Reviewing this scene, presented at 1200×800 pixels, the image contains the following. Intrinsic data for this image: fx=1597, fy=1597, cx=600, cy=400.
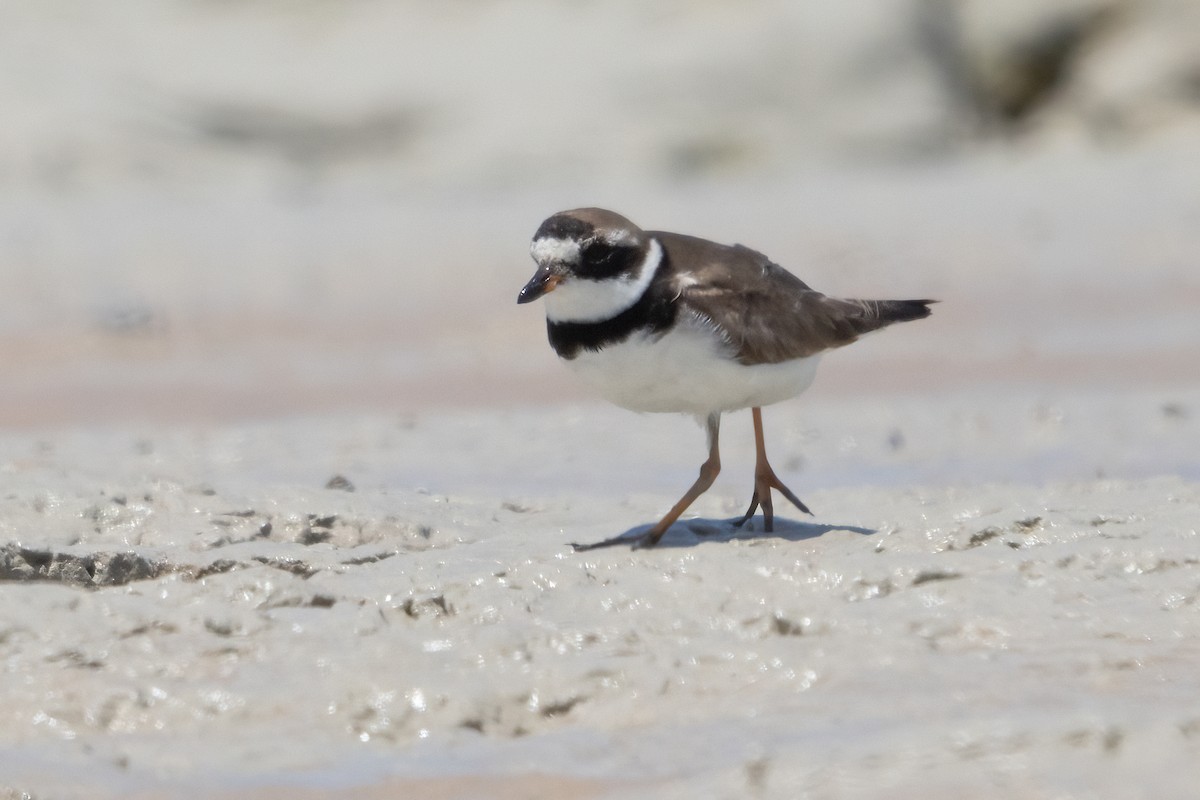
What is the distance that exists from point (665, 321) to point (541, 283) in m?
0.38

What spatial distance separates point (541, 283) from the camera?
454cm

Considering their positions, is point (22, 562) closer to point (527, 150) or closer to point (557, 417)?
point (557, 417)

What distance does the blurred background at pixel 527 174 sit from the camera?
11.2 metres

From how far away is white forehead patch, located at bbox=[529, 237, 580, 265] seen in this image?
4.58m

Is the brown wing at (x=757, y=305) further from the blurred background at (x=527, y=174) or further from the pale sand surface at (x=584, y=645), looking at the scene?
the blurred background at (x=527, y=174)

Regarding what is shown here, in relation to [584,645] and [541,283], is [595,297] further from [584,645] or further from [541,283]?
[584,645]

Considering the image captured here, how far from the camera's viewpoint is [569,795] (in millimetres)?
3285

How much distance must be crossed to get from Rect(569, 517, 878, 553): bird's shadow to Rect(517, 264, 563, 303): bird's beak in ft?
2.62

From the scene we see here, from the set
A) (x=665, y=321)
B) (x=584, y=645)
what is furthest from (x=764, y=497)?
(x=584, y=645)

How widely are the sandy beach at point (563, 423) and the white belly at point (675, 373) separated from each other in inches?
17.6

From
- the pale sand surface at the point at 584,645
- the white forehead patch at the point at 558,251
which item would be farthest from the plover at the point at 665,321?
the pale sand surface at the point at 584,645

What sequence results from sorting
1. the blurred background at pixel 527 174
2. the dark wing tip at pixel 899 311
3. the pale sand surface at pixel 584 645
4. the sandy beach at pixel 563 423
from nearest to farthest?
1. the pale sand surface at pixel 584 645
2. the sandy beach at pixel 563 423
3. the dark wing tip at pixel 899 311
4. the blurred background at pixel 527 174

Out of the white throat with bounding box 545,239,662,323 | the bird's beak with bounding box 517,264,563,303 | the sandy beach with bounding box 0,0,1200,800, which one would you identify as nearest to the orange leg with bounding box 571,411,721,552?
the sandy beach with bounding box 0,0,1200,800

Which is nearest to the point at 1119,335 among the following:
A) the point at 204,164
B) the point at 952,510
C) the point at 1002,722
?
the point at 952,510
